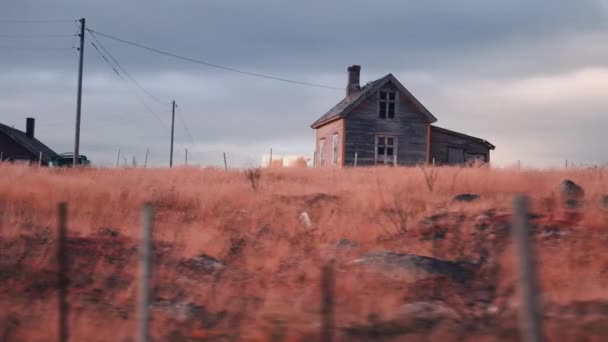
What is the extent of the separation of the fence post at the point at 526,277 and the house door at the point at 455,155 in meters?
32.5

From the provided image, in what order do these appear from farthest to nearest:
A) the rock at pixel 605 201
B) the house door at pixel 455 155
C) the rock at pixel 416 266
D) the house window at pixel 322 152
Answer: the house window at pixel 322 152 → the house door at pixel 455 155 → the rock at pixel 605 201 → the rock at pixel 416 266

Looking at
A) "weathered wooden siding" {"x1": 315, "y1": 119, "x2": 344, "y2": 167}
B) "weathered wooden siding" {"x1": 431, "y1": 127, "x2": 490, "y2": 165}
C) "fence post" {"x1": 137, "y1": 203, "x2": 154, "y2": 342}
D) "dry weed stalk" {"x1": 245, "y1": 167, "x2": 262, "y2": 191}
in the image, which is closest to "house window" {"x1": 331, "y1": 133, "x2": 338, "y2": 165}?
"weathered wooden siding" {"x1": 315, "y1": 119, "x2": 344, "y2": 167}

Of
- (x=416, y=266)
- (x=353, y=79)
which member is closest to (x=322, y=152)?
(x=353, y=79)

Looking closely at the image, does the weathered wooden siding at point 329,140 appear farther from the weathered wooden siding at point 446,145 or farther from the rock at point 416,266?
the rock at point 416,266

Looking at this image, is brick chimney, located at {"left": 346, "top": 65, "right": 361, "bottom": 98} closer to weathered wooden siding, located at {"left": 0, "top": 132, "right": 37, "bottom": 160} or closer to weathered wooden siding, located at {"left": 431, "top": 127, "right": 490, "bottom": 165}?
weathered wooden siding, located at {"left": 431, "top": 127, "right": 490, "bottom": 165}

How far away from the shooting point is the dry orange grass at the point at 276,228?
8656 millimetres

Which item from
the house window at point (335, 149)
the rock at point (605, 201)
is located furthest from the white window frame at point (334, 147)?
the rock at point (605, 201)

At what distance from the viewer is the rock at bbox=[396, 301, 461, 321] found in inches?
316

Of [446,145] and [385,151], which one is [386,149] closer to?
[385,151]

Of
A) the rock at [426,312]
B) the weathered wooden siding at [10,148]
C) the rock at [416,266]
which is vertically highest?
the weathered wooden siding at [10,148]

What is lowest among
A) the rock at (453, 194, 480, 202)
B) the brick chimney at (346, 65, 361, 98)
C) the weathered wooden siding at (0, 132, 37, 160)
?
the rock at (453, 194, 480, 202)

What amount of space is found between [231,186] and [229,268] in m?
7.45

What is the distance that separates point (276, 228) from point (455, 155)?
23802 mm

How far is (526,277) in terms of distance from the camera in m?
4.00
